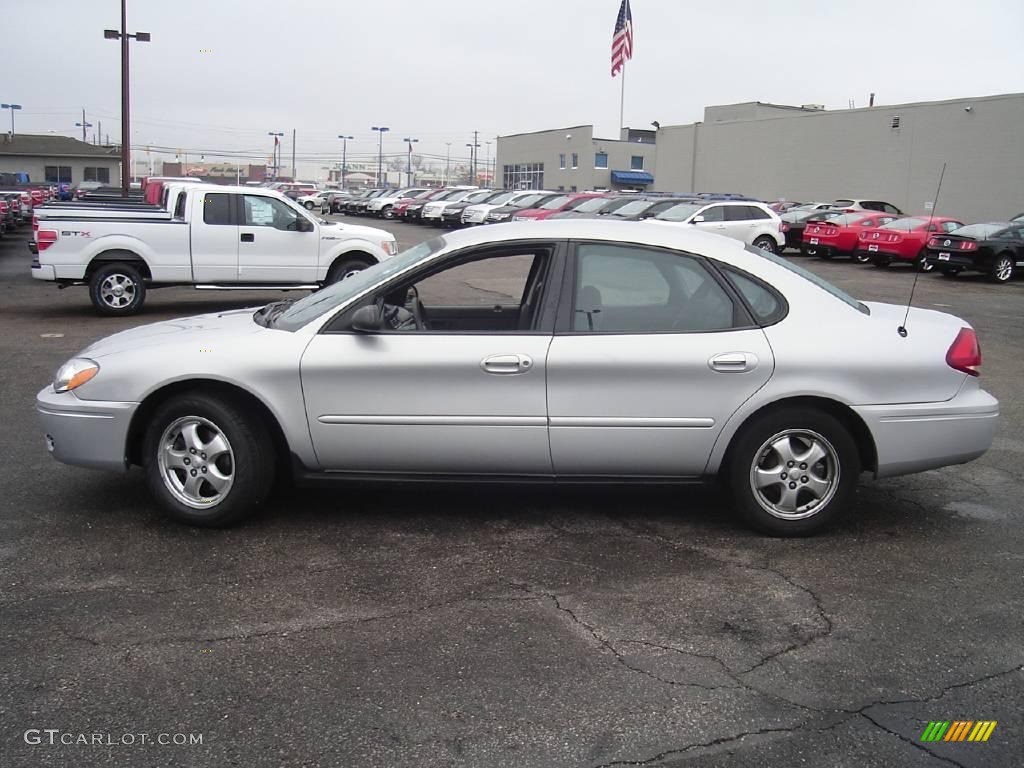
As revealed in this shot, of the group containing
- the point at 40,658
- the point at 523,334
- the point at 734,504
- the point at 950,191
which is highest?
the point at 950,191

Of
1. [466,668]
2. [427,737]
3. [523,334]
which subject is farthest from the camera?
[523,334]

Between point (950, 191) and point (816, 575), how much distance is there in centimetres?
3908

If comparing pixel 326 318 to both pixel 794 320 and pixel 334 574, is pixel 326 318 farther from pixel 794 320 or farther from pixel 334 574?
pixel 794 320

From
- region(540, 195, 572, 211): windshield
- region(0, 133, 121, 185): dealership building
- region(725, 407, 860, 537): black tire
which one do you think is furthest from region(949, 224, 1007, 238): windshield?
region(0, 133, 121, 185): dealership building

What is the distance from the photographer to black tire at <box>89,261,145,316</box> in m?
13.2

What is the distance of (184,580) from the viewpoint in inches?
174

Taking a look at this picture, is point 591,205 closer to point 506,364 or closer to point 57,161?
point 506,364

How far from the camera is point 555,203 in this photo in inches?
1281

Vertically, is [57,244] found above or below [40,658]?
above

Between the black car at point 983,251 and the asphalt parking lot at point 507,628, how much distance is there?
17.7 metres

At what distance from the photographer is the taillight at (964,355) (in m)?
5.03

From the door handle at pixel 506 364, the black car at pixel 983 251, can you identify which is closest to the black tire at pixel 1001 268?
the black car at pixel 983 251

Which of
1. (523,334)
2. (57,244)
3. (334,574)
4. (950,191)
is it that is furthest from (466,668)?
(950,191)

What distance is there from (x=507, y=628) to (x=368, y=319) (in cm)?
171
